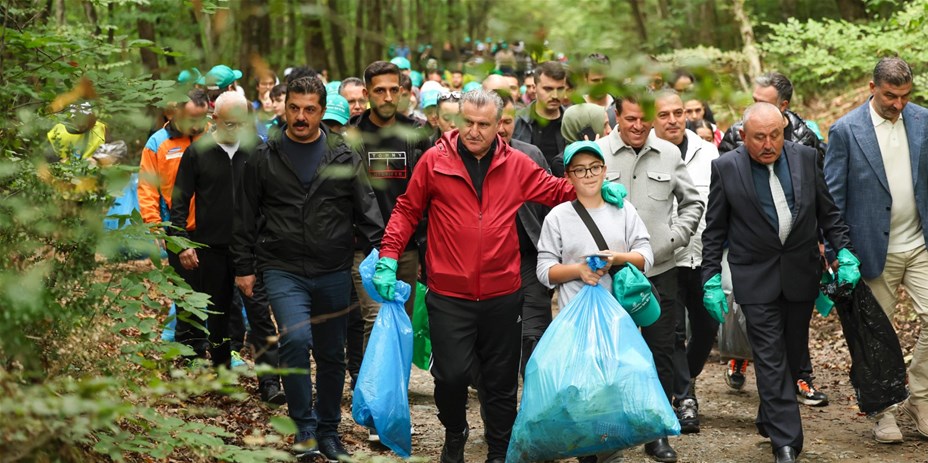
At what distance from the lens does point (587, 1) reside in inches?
1224

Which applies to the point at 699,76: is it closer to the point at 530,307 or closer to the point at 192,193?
the point at 530,307

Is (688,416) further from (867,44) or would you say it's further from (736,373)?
(867,44)

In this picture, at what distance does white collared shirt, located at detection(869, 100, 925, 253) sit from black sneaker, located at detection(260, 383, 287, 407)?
4642 mm

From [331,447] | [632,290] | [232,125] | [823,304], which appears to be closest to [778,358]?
[823,304]

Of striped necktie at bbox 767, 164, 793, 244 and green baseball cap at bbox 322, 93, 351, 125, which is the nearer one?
striped necktie at bbox 767, 164, 793, 244

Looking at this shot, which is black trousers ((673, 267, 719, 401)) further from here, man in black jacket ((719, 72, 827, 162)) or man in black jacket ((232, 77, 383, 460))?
man in black jacket ((232, 77, 383, 460))

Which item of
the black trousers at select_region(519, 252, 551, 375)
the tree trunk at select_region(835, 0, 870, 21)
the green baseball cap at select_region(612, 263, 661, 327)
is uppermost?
the tree trunk at select_region(835, 0, 870, 21)

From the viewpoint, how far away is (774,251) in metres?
6.79

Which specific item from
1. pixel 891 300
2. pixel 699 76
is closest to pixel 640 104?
pixel 699 76

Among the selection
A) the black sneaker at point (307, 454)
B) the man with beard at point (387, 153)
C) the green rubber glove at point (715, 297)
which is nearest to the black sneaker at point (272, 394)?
the man with beard at point (387, 153)

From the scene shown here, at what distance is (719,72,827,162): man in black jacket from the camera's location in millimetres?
8438

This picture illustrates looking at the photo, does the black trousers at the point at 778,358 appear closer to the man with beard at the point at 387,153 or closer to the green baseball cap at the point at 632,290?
the green baseball cap at the point at 632,290

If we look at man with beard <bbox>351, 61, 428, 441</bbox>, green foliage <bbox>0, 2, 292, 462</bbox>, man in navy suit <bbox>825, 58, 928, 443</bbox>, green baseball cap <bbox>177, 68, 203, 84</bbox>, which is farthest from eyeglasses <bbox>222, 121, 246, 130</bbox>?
man in navy suit <bbox>825, 58, 928, 443</bbox>

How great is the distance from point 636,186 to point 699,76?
4.88 m
